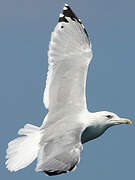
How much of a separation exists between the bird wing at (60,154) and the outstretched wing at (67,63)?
1430 mm

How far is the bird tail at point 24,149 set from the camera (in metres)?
13.8

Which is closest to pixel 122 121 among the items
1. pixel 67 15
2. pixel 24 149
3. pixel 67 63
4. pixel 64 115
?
pixel 64 115

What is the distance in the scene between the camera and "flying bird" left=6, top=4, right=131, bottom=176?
13.1 meters

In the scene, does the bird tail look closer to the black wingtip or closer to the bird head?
the bird head

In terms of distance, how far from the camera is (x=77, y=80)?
1524cm

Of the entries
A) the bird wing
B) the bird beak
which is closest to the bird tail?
the bird wing

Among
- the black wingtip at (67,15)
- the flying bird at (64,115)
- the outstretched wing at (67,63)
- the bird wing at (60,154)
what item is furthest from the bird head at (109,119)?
the black wingtip at (67,15)

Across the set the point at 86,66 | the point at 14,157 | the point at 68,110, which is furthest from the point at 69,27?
the point at 14,157

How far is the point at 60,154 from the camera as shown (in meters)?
12.8

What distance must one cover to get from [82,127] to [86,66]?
1.86 m

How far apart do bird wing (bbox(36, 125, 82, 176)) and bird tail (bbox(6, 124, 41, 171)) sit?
34 centimetres

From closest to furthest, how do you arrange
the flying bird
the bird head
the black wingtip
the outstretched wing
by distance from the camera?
the flying bird
the bird head
the outstretched wing
the black wingtip

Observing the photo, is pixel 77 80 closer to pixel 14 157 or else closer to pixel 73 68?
pixel 73 68

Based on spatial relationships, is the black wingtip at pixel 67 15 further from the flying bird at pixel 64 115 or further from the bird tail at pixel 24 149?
the bird tail at pixel 24 149
